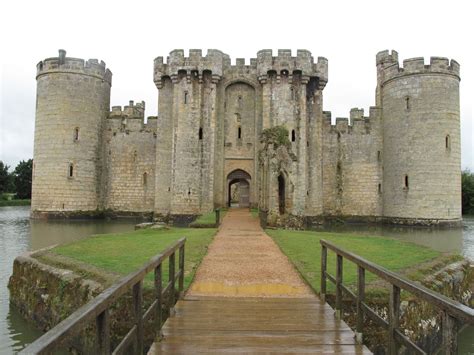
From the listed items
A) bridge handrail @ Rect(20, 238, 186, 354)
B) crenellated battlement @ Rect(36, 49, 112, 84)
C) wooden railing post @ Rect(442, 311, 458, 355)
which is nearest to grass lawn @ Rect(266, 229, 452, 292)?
bridge handrail @ Rect(20, 238, 186, 354)

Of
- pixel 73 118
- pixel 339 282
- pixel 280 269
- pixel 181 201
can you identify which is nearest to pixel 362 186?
pixel 181 201

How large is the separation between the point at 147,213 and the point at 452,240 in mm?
19891

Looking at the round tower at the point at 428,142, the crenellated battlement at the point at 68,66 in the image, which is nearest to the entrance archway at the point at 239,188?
the round tower at the point at 428,142

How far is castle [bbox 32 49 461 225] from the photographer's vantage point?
27531 millimetres

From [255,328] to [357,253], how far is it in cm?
688

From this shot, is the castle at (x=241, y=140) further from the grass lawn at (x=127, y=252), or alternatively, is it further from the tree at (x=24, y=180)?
the tree at (x=24, y=180)

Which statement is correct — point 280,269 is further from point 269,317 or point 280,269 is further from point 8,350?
point 8,350

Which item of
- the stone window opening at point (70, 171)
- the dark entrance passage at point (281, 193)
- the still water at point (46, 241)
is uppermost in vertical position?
the stone window opening at point (70, 171)

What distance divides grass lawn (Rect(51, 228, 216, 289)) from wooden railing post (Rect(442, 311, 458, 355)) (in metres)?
5.13

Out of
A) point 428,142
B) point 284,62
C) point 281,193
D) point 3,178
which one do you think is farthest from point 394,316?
point 3,178

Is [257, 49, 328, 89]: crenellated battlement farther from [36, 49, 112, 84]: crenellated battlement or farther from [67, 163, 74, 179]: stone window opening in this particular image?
[67, 163, 74, 179]: stone window opening

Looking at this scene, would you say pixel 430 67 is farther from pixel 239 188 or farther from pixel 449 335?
pixel 239 188

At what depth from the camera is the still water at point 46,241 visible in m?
8.53

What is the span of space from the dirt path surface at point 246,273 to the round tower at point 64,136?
1933 centimetres
